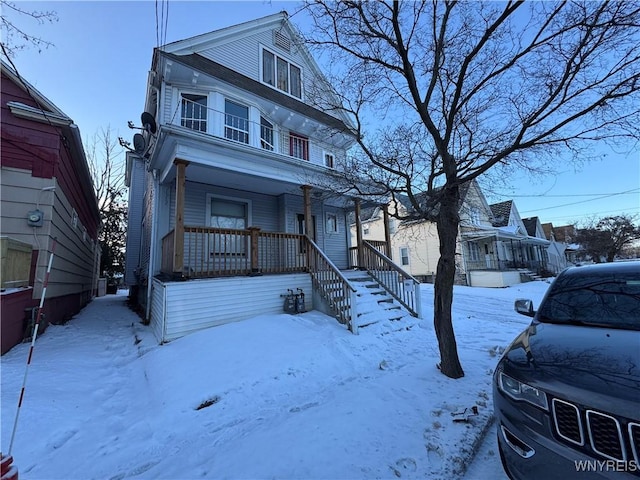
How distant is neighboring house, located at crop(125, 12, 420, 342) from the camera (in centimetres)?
670

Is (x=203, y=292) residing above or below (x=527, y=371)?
above

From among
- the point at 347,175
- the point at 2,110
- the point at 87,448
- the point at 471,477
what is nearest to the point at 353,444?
the point at 471,477

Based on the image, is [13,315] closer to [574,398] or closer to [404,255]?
[574,398]

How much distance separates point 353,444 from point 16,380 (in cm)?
452

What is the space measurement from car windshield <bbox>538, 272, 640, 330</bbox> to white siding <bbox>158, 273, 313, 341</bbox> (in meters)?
5.74

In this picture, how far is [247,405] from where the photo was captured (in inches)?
145

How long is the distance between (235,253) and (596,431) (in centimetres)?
687

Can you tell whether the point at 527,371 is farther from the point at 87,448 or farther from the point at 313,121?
the point at 313,121

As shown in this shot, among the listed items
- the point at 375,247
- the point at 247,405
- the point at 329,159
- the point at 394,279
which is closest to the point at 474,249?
the point at 375,247

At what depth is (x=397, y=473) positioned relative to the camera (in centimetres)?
233

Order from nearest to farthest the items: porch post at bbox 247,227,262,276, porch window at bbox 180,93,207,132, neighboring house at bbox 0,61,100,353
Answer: neighboring house at bbox 0,61,100,353, porch post at bbox 247,227,262,276, porch window at bbox 180,93,207,132

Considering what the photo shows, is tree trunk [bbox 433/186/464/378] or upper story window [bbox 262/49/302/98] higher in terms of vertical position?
upper story window [bbox 262/49/302/98]

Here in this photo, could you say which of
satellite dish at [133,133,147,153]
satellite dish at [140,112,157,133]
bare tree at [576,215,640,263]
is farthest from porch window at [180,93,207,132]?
bare tree at [576,215,640,263]

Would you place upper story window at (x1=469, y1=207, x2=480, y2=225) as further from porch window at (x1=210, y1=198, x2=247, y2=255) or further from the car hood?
porch window at (x1=210, y1=198, x2=247, y2=255)
